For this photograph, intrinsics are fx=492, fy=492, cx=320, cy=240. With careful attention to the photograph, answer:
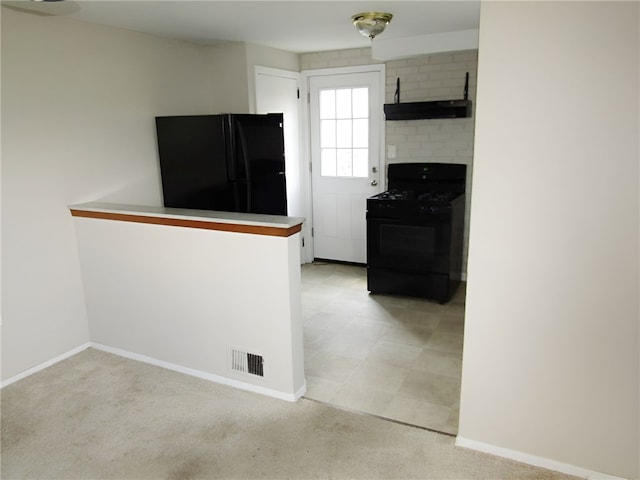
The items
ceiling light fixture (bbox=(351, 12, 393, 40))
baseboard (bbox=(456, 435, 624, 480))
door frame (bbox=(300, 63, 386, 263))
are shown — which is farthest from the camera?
door frame (bbox=(300, 63, 386, 263))

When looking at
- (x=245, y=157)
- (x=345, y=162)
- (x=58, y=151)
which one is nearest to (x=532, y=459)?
(x=245, y=157)

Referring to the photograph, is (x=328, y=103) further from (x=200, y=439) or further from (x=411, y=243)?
(x=200, y=439)

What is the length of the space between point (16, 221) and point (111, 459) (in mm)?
1538

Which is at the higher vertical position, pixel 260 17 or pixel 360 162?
pixel 260 17

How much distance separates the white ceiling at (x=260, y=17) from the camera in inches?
113

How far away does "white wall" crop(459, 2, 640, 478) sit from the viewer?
1772 millimetres

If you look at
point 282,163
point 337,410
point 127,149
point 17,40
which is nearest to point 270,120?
point 282,163

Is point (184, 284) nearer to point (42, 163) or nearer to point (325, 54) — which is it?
point (42, 163)

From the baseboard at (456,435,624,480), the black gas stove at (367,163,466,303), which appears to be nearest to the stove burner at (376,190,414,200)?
the black gas stove at (367,163,466,303)

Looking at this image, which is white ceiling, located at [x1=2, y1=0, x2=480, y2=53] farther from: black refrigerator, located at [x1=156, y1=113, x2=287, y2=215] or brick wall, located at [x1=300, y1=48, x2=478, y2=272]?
black refrigerator, located at [x1=156, y1=113, x2=287, y2=215]

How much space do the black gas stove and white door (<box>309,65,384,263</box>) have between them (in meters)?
0.58

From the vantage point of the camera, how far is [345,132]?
493 centimetres

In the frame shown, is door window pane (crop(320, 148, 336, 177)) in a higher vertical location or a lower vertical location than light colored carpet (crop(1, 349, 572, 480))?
higher

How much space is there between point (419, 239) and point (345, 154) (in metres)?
1.38
